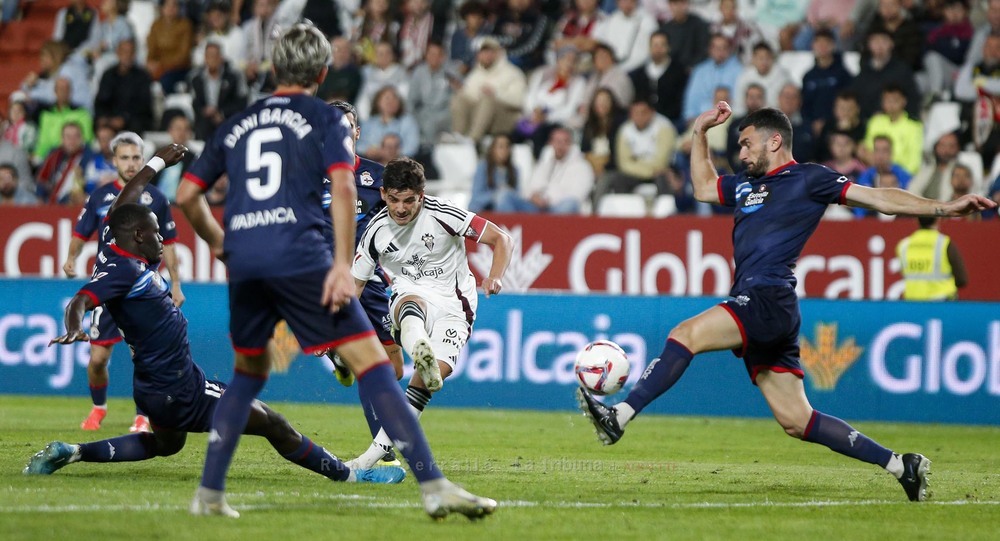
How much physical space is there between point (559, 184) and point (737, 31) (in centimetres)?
340

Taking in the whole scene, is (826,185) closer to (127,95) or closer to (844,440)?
(844,440)

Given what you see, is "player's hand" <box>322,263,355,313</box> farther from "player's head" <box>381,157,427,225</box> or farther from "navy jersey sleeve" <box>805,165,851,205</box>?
"navy jersey sleeve" <box>805,165,851,205</box>

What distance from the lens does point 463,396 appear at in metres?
15.1

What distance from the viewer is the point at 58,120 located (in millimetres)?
21484

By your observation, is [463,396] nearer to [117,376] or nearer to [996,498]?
[117,376]

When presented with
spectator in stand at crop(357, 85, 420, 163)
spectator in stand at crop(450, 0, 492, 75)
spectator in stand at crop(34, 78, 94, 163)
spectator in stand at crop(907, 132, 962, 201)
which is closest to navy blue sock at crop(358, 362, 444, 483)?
spectator in stand at crop(907, 132, 962, 201)

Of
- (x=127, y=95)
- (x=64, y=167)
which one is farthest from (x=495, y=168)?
(x=64, y=167)

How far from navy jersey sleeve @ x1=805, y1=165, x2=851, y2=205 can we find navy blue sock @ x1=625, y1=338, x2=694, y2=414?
48.0 inches

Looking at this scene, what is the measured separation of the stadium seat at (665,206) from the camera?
18.5 metres

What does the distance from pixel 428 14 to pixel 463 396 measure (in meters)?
8.36

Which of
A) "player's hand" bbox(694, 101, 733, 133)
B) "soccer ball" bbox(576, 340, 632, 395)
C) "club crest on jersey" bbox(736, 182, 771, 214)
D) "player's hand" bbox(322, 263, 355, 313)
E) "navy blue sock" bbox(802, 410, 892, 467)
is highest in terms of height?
"player's hand" bbox(694, 101, 733, 133)

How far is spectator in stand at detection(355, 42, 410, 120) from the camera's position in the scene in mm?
20859

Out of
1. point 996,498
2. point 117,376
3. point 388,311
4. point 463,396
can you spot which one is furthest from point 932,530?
point 117,376

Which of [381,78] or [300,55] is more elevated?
[381,78]
